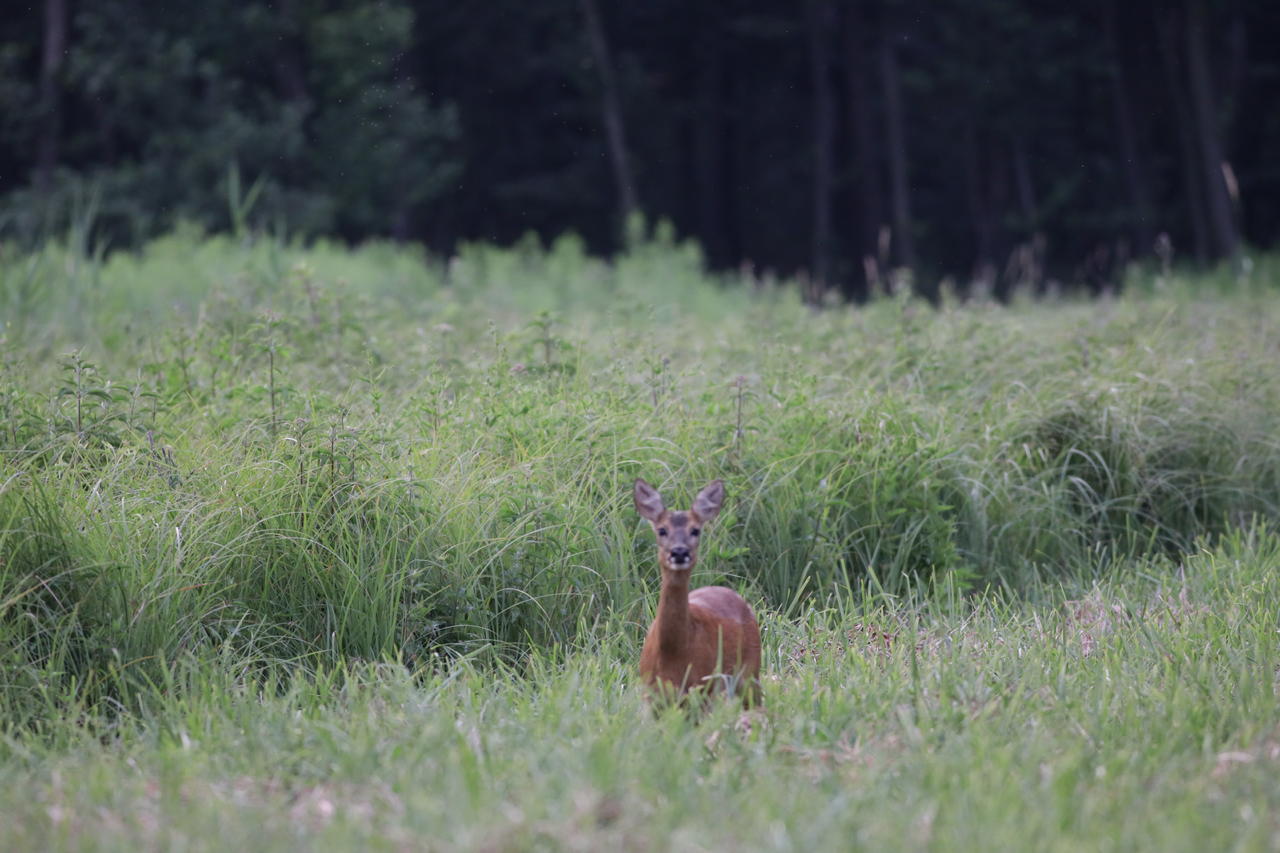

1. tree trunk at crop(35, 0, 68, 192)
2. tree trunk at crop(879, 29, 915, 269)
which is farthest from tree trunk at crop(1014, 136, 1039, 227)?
tree trunk at crop(35, 0, 68, 192)

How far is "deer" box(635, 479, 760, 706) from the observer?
139 inches

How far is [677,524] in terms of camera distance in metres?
3.55

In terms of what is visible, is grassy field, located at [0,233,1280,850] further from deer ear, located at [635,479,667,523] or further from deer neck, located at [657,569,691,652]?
deer ear, located at [635,479,667,523]

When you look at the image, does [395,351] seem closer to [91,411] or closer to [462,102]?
[91,411]

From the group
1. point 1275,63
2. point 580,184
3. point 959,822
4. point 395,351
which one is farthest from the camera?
point 580,184

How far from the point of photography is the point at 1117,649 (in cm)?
418

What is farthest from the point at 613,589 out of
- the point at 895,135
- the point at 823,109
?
the point at 823,109

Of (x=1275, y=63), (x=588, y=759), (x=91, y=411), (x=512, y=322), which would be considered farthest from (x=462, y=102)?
(x=588, y=759)

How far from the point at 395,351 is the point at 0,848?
4542 mm

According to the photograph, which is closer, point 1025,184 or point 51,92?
point 51,92

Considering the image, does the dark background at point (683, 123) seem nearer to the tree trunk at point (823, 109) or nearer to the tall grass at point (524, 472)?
the tree trunk at point (823, 109)

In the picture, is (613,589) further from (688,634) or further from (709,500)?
(688,634)

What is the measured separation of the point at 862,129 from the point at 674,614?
1000 inches

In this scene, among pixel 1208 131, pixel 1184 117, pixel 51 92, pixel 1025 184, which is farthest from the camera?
pixel 1025 184
